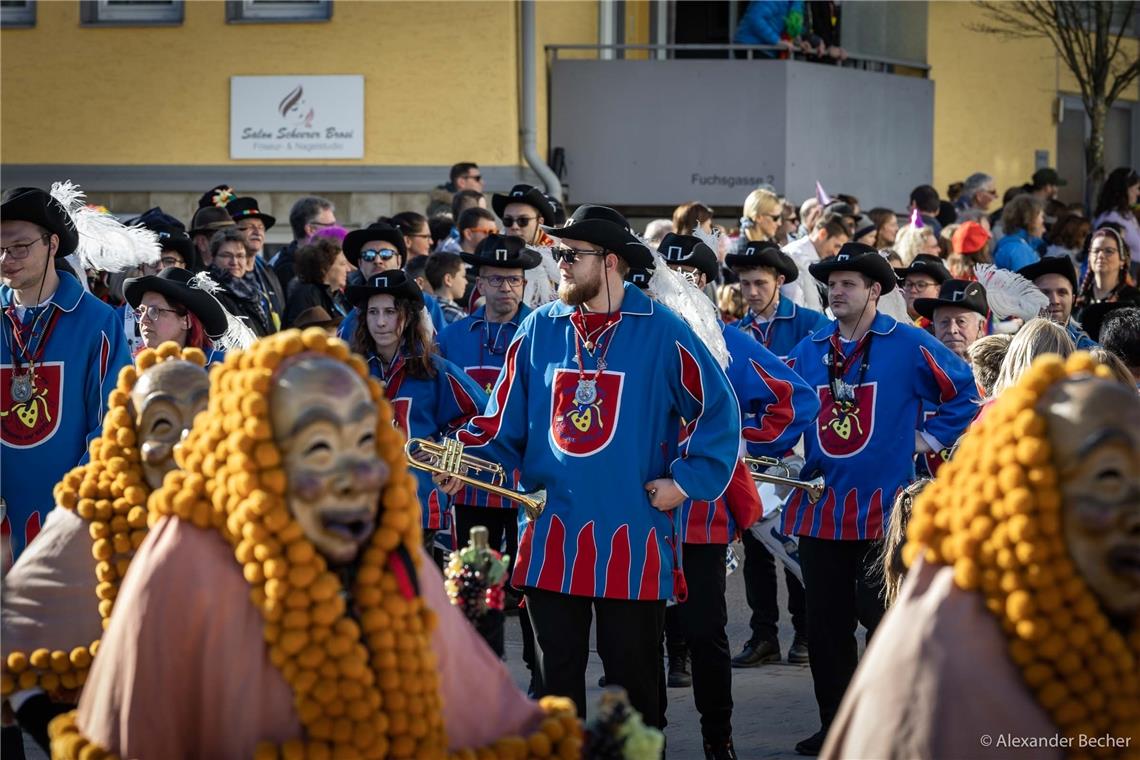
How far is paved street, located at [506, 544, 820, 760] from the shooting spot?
733 cm

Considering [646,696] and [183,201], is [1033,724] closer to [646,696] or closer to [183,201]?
[646,696]

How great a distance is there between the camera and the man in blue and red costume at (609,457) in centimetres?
608

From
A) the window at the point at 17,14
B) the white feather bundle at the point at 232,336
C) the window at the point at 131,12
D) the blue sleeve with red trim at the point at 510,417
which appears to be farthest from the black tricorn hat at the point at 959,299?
the window at the point at 17,14

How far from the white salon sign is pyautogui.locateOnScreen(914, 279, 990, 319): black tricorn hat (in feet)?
34.0

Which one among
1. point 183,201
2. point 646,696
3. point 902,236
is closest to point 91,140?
point 183,201

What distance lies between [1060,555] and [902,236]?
917cm

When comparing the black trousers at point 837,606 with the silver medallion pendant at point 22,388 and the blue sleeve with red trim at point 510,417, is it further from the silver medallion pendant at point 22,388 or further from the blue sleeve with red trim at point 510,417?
the silver medallion pendant at point 22,388

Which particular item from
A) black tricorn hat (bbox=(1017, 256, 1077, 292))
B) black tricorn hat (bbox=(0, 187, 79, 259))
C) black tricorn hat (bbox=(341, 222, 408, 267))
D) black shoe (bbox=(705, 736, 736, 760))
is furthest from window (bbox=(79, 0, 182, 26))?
black shoe (bbox=(705, 736, 736, 760))

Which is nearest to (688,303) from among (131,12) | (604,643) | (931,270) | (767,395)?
(767,395)

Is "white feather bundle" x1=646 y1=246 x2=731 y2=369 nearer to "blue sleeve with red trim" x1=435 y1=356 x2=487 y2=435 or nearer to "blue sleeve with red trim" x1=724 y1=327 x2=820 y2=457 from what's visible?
"blue sleeve with red trim" x1=724 y1=327 x2=820 y2=457

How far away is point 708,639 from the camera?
7.06 meters

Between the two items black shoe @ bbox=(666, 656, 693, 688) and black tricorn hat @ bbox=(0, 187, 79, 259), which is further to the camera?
black shoe @ bbox=(666, 656, 693, 688)

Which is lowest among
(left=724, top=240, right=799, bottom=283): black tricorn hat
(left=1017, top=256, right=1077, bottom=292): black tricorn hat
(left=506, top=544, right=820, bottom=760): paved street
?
(left=506, top=544, right=820, bottom=760): paved street

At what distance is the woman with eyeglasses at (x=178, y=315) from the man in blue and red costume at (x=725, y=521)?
80.5 inches
